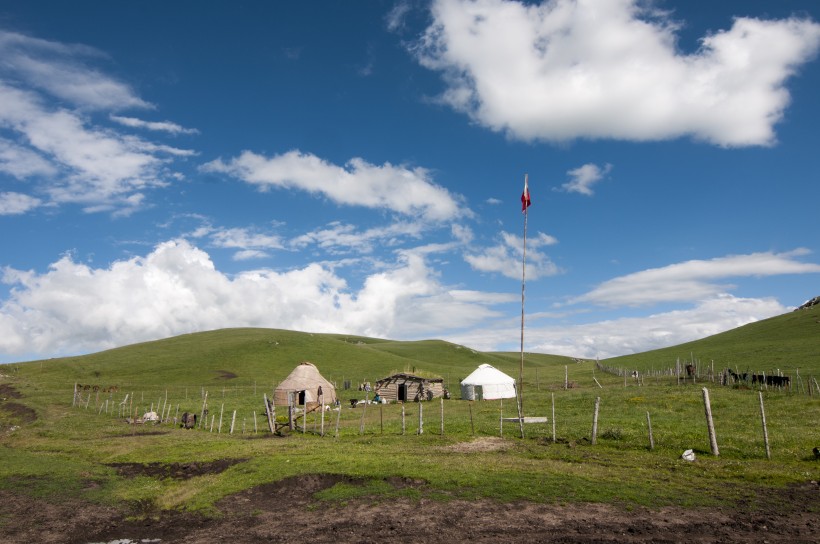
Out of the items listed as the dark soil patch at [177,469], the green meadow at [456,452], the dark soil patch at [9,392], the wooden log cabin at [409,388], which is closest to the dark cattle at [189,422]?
the green meadow at [456,452]

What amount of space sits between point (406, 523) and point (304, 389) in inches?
1835

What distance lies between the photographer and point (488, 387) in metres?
58.8

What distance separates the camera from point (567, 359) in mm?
193125

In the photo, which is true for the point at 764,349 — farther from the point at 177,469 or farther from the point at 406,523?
the point at 406,523

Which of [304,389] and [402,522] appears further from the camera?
[304,389]

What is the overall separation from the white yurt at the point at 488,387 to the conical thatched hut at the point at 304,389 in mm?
15497

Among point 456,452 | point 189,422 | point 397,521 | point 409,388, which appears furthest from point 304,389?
point 397,521

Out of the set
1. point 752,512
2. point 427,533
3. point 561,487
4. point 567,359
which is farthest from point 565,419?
point 567,359

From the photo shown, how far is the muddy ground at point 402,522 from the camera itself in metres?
11.8

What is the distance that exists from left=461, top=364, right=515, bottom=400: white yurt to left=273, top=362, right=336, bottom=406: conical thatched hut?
1550 centimetres

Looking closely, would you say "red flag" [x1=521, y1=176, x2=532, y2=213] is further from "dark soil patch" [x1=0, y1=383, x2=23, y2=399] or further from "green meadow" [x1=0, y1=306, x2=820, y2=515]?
"dark soil patch" [x1=0, y1=383, x2=23, y2=399]

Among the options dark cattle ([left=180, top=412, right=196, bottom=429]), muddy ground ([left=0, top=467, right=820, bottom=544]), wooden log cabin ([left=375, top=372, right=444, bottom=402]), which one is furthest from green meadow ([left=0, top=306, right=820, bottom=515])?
wooden log cabin ([left=375, top=372, right=444, bottom=402])

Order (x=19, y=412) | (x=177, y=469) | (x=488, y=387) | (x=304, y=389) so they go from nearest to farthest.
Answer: (x=177, y=469)
(x=19, y=412)
(x=304, y=389)
(x=488, y=387)

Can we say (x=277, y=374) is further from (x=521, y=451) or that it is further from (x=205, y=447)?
(x=521, y=451)
